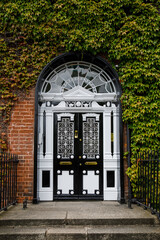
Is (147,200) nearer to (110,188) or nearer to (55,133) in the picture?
(110,188)

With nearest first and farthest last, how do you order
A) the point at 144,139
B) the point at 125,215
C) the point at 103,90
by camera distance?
the point at 125,215 < the point at 144,139 < the point at 103,90

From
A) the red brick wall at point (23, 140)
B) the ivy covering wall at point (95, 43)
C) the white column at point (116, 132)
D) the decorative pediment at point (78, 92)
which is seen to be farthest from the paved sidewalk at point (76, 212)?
the decorative pediment at point (78, 92)

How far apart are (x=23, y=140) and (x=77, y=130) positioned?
4.97ft

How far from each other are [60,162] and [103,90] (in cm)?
239

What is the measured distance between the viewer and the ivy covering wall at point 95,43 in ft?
20.2

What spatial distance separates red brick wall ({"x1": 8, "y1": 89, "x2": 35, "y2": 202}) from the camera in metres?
6.17

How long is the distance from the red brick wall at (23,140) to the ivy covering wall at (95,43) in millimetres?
199

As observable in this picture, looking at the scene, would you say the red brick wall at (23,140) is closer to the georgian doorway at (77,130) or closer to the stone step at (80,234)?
the georgian doorway at (77,130)

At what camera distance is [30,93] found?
6.43 metres

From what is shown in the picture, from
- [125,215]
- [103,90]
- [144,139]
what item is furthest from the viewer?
[103,90]

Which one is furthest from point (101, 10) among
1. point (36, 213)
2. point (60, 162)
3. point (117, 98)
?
point (36, 213)

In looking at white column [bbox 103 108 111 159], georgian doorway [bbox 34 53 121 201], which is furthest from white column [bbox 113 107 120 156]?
white column [bbox 103 108 111 159]

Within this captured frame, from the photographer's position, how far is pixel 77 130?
6480 millimetres

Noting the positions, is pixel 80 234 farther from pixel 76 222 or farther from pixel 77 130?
pixel 77 130
